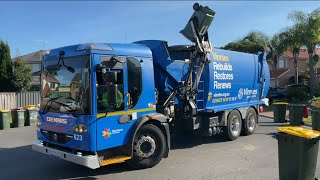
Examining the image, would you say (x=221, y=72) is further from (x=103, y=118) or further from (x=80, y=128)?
(x=80, y=128)

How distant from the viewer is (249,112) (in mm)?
13391

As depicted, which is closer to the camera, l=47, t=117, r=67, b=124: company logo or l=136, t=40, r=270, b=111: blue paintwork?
l=47, t=117, r=67, b=124: company logo

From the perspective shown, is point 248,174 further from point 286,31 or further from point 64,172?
point 286,31

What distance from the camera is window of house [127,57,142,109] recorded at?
814 cm

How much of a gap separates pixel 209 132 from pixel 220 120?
0.77 metres

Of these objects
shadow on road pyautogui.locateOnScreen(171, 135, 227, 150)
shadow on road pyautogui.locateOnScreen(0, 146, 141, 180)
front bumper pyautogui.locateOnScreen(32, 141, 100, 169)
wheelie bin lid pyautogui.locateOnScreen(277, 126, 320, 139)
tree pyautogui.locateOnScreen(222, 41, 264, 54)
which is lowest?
shadow on road pyautogui.locateOnScreen(0, 146, 141, 180)

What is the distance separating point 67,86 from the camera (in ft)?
25.5

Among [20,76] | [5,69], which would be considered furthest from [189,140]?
[5,69]

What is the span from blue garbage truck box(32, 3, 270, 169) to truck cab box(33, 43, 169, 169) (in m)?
0.02

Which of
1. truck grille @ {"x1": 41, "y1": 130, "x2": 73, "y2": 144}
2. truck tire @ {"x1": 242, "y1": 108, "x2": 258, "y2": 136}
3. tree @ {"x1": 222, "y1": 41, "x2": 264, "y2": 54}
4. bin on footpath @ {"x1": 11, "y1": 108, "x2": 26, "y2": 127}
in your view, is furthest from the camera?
tree @ {"x1": 222, "y1": 41, "x2": 264, "y2": 54}

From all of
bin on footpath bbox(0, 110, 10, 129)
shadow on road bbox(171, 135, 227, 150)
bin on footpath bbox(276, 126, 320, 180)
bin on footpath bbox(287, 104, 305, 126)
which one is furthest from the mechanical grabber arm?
bin on footpath bbox(0, 110, 10, 129)

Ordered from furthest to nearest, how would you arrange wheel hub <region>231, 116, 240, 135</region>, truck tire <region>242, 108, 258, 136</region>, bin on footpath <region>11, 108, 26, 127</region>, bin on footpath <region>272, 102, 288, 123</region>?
1. bin on footpath <region>11, 108, 26, 127</region>
2. bin on footpath <region>272, 102, 288, 123</region>
3. truck tire <region>242, 108, 258, 136</region>
4. wheel hub <region>231, 116, 240, 135</region>

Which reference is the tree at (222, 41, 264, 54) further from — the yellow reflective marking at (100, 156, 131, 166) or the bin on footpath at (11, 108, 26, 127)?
the yellow reflective marking at (100, 156, 131, 166)

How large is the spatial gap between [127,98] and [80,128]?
119cm
